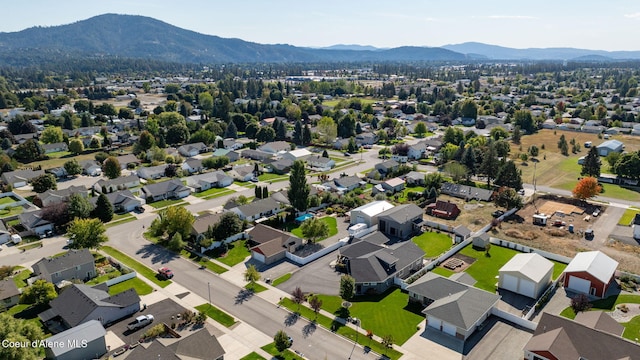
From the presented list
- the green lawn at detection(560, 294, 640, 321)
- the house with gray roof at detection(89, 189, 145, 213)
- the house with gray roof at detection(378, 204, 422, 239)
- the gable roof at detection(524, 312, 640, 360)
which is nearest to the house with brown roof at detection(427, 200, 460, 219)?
the house with gray roof at detection(378, 204, 422, 239)

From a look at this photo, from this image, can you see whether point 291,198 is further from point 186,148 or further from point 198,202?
point 186,148

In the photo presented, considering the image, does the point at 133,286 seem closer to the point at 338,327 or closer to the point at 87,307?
the point at 87,307

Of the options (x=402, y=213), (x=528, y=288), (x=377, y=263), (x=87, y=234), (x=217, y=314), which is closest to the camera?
(x=217, y=314)

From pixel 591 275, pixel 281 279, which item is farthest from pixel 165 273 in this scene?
pixel 591 275

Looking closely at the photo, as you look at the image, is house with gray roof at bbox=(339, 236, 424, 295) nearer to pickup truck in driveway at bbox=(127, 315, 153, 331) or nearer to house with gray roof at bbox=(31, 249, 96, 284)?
pickup truck in driveway at bbox=(127, 315, 153, 331)

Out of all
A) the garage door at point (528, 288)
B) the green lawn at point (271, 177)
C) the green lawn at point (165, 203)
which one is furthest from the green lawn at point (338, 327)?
the green lawn at point (271, 177)

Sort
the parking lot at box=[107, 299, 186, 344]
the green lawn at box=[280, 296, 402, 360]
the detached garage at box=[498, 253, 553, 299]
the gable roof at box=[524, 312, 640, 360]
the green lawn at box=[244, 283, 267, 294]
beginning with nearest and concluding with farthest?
the gable roof at box=[524, 312, 640, 360] < the green lawn at box=[280, 296, 402, 360] < the parking lot at box=[107, 299, 186, 344] < the detached garage at box=[498, 253, 553, 299] < the green lawn at box=[244, 283, 267, 294]

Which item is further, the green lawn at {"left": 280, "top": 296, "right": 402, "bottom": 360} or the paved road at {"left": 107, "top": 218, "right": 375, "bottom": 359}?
the paved road at {"left": 107, "top": 218, "right": 375, "bottom": 359}
